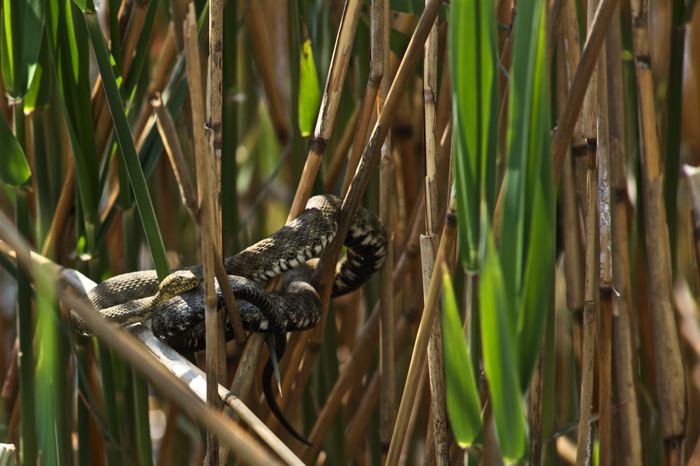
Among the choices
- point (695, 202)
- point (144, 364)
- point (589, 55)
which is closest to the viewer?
point (144, 364)

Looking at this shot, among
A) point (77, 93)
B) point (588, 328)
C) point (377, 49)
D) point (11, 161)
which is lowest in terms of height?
point (588, 328)

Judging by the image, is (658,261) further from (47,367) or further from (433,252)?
(47,367)

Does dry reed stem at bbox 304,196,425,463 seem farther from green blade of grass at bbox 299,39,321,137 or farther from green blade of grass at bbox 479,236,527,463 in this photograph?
green blade of grass at bbox 479,236,527,463

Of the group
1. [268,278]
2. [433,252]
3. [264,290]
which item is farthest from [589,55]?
[268,278]

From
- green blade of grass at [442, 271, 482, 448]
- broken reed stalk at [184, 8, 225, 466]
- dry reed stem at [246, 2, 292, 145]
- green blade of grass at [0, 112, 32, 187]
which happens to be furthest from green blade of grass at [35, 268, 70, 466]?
dry reed stem at [246, 2, 292, 145]

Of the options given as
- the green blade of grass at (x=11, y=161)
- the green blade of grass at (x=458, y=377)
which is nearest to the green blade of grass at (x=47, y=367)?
the green blade of grass at (x=458, y=377)

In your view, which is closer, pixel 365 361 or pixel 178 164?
pixel 178 164

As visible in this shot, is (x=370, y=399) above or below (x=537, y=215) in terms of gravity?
below
